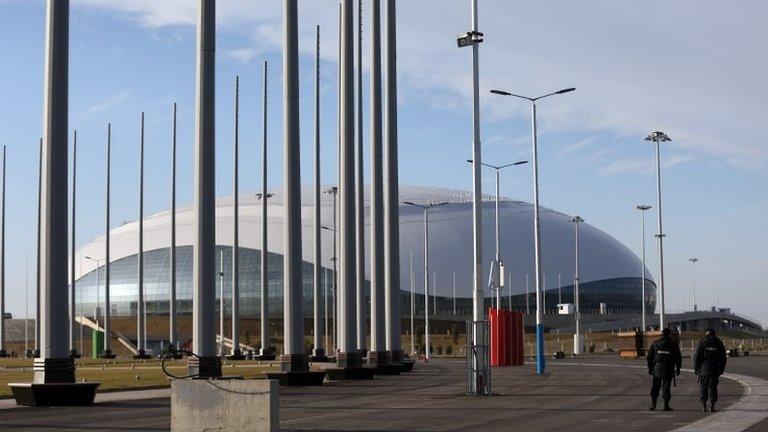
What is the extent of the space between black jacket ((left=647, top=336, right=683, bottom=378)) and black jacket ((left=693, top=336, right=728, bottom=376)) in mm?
483

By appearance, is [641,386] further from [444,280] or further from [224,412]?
[444,280]

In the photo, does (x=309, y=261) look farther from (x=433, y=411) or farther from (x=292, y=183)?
(x=433, y=411)

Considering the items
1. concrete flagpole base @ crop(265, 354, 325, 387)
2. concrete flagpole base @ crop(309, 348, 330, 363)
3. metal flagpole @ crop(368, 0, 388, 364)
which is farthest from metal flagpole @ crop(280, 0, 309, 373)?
concrete flagpole base @ crop(309, 348, 330, 363)

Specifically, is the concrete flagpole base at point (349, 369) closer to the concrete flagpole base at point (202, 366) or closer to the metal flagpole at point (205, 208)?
the metal flagpole at point (205, 208)

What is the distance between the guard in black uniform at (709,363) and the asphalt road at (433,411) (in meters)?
0.58

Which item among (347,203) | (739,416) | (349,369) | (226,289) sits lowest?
(739,416)

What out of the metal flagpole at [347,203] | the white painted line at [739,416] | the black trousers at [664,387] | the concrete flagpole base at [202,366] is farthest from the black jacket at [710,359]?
the metal flagpole at [347,203]

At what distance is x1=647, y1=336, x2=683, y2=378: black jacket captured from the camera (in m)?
27.2

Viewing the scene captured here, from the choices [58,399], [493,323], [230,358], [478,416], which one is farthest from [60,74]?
[230,358]

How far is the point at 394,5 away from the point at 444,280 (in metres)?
135

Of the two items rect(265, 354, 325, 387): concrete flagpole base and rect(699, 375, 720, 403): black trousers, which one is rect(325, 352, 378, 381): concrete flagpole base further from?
rect(699, 375, 720, 403): black trousers

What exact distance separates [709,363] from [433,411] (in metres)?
6.06

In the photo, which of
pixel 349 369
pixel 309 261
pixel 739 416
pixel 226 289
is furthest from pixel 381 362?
pixel 309 261

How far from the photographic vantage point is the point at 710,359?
27.5m
